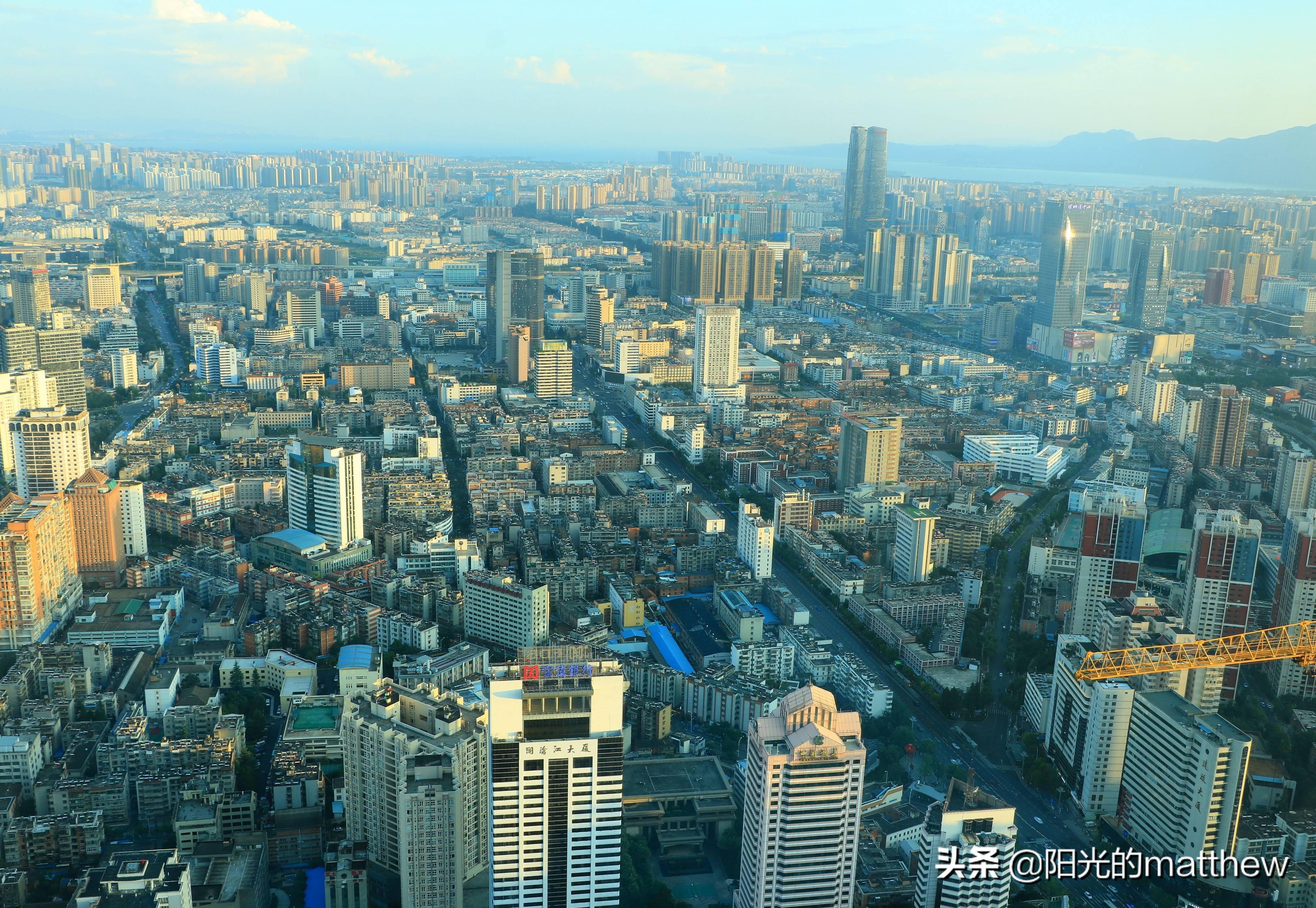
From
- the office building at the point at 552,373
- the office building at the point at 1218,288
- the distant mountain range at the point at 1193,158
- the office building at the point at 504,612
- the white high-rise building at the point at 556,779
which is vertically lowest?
the office building at the point at 504,612

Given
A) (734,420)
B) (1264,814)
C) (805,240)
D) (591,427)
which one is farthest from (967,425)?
(805,240)

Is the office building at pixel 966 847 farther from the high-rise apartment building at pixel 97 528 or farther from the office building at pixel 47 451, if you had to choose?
the office building at pixel 47 451

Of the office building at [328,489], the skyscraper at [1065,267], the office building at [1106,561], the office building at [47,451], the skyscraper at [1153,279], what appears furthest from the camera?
the skyscraper at [1065,267]

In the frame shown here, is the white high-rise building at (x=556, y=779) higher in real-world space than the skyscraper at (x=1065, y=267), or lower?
lower

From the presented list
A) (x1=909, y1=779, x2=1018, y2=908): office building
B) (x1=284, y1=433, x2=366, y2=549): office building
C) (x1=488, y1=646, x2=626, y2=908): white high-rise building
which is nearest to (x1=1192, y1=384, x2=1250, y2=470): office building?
(x1=284, y1=433, x2=366, y2=549): office building

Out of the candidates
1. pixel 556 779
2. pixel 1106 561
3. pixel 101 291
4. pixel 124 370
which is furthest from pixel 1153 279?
pixel 101 291

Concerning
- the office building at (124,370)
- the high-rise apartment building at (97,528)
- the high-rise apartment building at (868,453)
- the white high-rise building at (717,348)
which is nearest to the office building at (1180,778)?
the high-rise apartment building at (868,453)

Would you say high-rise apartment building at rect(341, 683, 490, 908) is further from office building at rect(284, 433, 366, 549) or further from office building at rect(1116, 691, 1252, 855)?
office building at rect(284, 433, 366, 549)
